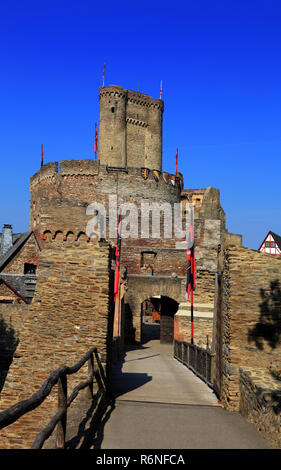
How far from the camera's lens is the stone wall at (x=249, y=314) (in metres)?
7.84

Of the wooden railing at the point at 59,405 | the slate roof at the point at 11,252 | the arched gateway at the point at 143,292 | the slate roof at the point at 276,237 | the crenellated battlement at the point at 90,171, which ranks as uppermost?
the crenellated battlement at the point at 90,171

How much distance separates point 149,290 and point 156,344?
3.10 meters

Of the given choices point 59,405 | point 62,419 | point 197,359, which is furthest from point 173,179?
point 62,419

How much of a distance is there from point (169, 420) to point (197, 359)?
6.06m

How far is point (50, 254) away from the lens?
8453 millimetres

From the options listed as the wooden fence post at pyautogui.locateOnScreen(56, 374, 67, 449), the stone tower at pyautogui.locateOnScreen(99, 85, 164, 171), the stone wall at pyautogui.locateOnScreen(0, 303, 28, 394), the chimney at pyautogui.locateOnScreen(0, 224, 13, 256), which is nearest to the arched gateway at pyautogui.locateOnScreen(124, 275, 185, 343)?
the stone wall at pyautogui.locateOnScreen(0, 303, 28, 394)

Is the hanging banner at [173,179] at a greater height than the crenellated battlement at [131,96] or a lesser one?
lesser

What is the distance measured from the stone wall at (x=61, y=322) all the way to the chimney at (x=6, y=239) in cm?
1882

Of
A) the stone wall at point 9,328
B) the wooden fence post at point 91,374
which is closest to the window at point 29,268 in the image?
the stone wall at point 9,328

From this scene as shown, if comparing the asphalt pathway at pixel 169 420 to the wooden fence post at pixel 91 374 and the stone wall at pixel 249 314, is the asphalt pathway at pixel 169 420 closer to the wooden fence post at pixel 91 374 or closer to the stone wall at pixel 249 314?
the wooden fence post at pixel 91 374

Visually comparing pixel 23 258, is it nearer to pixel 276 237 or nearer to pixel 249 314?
pixel 249 314

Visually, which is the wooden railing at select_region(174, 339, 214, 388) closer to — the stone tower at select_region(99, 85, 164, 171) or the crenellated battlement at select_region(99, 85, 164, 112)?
the stone tower at select_region(99, 85, 164, 171)

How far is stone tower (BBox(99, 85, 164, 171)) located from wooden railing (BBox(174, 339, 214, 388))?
32.2m

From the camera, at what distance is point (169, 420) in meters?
6.99
